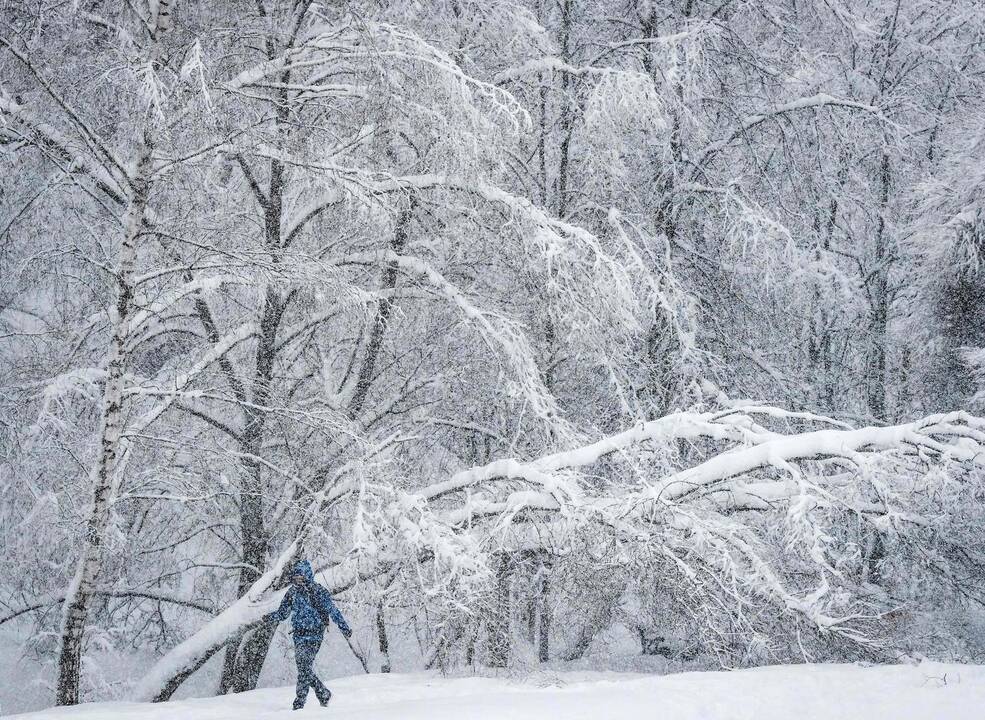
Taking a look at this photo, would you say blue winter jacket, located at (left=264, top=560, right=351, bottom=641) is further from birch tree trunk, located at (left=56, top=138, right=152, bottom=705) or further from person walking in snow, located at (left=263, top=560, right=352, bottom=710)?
birch tree trunk, located at (left=56, top=138, right=152, bottom=705)

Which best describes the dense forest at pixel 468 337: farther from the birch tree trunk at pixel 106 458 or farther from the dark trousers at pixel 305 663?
the dark trousers at pixel 305 663

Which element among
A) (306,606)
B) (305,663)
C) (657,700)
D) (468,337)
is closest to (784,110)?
(468,337)

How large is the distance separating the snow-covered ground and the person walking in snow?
0.23m

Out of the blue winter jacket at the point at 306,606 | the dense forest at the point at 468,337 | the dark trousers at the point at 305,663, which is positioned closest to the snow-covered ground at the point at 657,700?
the dark trousers at the point at 305,663

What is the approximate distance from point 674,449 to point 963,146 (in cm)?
746

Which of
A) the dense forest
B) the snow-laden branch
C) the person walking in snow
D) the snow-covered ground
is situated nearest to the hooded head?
the person walking in snow

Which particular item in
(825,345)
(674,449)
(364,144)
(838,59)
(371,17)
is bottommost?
(674,449)

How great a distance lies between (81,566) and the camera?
671 centimetres

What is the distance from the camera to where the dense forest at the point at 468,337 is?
267 inches

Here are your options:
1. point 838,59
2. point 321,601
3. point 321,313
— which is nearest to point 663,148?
point 838,59

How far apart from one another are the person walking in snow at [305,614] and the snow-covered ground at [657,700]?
0.75ft

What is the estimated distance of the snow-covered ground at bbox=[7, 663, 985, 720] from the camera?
5238 mm

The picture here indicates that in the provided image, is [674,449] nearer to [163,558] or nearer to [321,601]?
[321,601]

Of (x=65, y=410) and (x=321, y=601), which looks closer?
(x=321, y=601)
